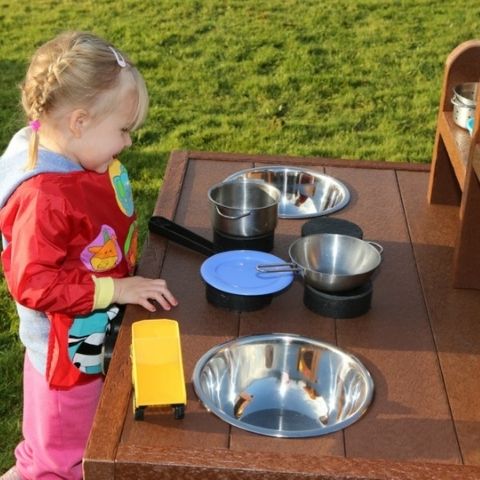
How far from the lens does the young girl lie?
198 centimetres

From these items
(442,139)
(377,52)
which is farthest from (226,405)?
(377,52)

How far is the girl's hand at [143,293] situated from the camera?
2062mm

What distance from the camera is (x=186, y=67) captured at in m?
6.16

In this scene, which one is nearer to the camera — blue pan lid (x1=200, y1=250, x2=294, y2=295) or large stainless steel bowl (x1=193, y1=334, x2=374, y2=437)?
large stainless steel bowl (x1=193, y1=334, x2=374, y2=437)

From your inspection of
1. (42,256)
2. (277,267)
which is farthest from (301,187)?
(42,256)

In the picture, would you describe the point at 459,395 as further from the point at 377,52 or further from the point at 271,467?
the point at 377,52

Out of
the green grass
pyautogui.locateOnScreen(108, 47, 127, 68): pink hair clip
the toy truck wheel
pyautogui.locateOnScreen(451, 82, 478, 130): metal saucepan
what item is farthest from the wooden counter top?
the green grass

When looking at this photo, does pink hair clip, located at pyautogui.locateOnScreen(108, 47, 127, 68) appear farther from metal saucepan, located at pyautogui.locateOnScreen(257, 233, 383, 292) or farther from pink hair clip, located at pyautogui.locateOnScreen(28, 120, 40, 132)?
metal saucepan, located at pyautogui.locateOnScreen(257, 233, 383, 292)

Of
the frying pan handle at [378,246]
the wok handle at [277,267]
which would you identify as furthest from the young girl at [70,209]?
the frying pan handle at [378,246]

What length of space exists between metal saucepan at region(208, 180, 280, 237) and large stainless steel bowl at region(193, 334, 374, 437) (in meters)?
0.40

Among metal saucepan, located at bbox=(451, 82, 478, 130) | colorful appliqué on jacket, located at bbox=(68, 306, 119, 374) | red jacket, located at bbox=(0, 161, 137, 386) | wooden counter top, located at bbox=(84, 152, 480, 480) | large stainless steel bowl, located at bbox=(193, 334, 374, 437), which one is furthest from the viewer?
metal saucepan, located at bbox=(451, 82, 478, 130)

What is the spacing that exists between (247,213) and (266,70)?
402 centimetres

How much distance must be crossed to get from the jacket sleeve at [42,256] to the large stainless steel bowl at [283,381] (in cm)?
35

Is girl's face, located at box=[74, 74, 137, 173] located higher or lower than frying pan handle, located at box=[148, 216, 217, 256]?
higher
